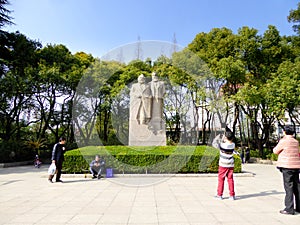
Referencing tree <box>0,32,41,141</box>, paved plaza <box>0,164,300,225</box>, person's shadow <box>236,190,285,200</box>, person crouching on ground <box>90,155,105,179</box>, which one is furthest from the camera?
tree <box>0,32,41,141</box>

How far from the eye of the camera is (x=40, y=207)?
18.7 ft

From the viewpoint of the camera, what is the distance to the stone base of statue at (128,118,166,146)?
40.7 ft

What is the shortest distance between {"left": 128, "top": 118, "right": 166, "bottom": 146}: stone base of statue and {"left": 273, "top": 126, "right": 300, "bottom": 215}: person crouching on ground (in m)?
7.40

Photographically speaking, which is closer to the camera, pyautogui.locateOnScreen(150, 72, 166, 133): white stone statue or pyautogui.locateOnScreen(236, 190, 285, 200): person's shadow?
pyautogui.locateOnScreen(236, 190, 285, 200): person's shadow

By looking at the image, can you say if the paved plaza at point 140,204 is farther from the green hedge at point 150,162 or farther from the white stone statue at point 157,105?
the white stone statue at point 157,105

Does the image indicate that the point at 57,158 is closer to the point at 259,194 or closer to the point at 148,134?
the point at 148,134

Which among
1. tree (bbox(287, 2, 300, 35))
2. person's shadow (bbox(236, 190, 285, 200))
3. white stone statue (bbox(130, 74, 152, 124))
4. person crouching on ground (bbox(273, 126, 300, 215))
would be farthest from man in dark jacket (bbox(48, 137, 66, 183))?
tree (bbox(287, 2, 300, 35))

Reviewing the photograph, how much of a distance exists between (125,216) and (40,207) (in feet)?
6.90

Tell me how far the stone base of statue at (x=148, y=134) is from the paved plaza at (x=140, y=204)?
3425 millimetres

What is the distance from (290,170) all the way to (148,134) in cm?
784

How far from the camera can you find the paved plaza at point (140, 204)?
4.75 m

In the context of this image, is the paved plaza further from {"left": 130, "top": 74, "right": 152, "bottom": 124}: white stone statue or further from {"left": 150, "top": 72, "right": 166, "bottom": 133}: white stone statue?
{"left": 130, "top": 74, "right": 152, "bottom": 124}: white stone statue

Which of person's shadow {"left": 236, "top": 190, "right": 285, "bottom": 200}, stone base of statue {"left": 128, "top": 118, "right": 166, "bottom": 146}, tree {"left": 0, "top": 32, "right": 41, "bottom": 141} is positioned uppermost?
tree {"left": 0, "top": 32, "right": 41, "bottom": 141}

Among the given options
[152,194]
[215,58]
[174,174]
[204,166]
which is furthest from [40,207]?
[215,58]
